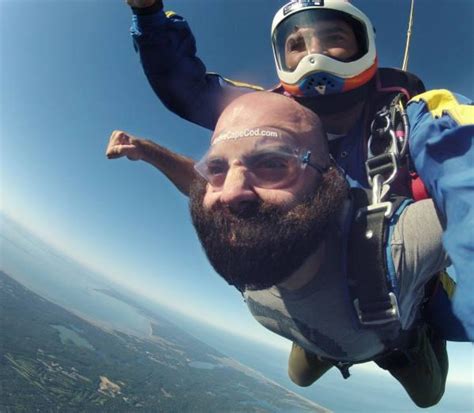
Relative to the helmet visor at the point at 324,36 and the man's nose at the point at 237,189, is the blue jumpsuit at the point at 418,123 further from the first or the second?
the man's nose at the point at 237,189

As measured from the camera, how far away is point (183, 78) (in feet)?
4.54

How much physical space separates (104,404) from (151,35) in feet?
132

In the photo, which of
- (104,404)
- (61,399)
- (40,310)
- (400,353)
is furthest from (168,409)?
(400,353)

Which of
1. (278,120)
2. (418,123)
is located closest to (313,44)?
(278,120)

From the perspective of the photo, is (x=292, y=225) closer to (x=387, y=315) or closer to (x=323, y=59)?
(x=387, y=315)

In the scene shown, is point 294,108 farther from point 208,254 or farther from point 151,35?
point 151,35

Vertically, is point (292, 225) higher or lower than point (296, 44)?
lower

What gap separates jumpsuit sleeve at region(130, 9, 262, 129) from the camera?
4.35ft

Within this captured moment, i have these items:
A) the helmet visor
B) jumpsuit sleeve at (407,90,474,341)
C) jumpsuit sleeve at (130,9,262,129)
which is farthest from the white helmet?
jumpsuit sleeve at (407,90,474,341)

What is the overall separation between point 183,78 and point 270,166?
2.63ft

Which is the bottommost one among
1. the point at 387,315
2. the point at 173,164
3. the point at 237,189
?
the point at 387,315

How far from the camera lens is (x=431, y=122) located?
670 mm

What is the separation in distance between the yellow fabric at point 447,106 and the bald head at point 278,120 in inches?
10.8

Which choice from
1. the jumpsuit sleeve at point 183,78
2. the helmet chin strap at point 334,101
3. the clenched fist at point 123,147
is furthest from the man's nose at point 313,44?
the clenched fist at point 123,147
